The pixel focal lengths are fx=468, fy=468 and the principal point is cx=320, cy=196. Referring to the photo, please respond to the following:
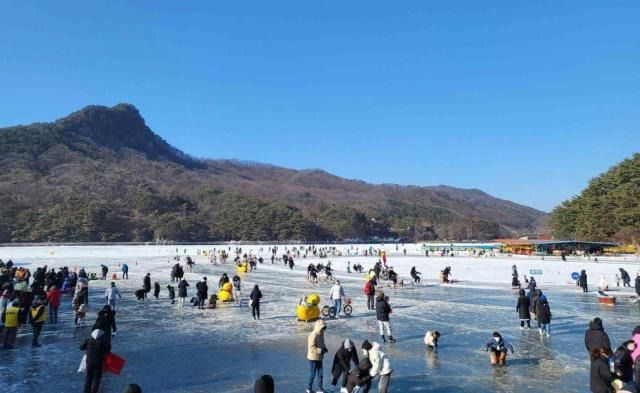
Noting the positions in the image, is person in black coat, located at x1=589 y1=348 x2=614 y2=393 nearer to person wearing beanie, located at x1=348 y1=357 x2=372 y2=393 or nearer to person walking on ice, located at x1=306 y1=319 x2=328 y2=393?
person wearing beanie, located at x1=348 y1=357 x2=372 y2=393

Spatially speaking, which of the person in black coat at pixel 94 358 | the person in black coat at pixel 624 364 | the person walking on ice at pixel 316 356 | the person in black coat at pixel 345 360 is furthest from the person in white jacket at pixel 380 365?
the person in black coat at pixel 94 358

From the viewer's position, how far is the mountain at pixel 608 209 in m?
52.4

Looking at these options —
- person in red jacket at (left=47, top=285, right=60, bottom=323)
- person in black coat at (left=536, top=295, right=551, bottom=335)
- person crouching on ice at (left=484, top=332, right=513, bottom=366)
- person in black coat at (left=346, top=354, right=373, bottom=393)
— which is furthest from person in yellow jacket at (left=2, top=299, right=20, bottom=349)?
person in black coat at (left=536, top=295, right=551, bottom=335)

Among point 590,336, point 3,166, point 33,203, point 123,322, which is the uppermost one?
point 3,166

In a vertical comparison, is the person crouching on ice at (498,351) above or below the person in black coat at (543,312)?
below

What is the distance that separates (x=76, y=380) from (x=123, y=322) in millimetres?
7447

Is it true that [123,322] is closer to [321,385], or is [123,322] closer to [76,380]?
[76,380]

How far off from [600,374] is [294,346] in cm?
763

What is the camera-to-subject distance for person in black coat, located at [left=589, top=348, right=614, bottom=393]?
6.48m

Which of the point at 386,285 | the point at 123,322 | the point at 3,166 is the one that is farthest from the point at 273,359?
the point at 3,166

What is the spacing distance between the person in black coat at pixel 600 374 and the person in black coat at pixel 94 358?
782cm

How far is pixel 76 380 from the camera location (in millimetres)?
9516

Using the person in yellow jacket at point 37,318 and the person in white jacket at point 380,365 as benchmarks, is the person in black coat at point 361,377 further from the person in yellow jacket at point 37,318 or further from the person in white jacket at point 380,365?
the person in yellow jacket at point 37,318

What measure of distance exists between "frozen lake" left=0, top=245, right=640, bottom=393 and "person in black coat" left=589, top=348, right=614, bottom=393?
232cm
